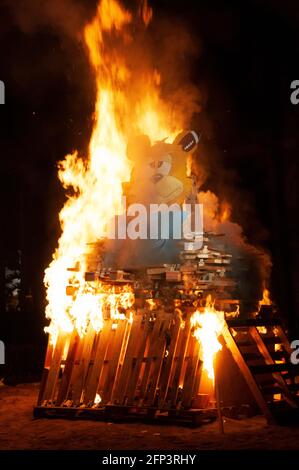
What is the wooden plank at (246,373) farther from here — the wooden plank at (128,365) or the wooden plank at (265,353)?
the wooden plank at (128,365)

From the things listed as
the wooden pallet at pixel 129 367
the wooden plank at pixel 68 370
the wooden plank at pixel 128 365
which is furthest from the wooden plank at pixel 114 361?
the wooden plank at pixel 68 370

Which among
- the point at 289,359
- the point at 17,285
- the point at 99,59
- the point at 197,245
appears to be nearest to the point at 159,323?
the point at 197,245

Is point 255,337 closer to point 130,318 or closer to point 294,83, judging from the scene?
point 130,318

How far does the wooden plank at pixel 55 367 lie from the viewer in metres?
9.85

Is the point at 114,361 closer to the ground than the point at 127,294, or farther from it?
closer to the ground

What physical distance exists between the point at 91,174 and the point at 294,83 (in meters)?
7.20

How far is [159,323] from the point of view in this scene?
30.3 ft

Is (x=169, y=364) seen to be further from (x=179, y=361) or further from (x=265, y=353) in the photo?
(x=265, y=353)

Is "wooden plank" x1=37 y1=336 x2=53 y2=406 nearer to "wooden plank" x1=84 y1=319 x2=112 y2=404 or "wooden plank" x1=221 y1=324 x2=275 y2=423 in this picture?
"wooden plank" x1=84 y1=319 x2=112 y2=404

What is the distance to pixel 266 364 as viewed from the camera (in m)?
9.12

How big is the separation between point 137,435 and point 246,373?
185cm

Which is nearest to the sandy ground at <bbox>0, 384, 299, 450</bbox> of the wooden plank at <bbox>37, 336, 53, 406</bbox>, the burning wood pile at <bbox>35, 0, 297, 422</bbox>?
the burning wood pile at <bbox>35, 0, 297, 422</bbox>

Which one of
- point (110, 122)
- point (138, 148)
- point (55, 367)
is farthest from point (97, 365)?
point (110, 122)

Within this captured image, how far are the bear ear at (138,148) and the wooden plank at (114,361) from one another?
11.3 feet
